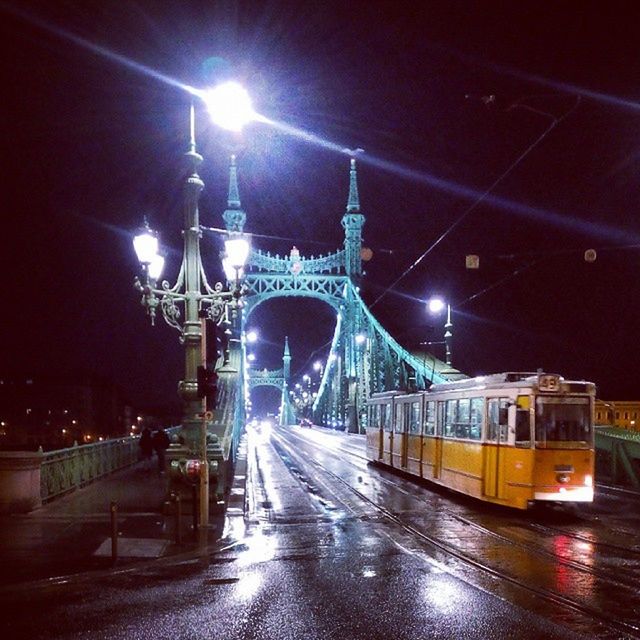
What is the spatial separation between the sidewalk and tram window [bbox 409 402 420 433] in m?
7.83

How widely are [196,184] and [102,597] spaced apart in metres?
9.03

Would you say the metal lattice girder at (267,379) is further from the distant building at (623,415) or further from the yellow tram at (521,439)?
the yellow tram at (521,439)

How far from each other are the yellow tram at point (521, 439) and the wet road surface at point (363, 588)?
28.2 inches

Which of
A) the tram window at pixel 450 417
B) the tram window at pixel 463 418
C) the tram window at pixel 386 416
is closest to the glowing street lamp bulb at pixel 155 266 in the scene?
the tram window at pixel 463 418

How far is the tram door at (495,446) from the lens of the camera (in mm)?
14867

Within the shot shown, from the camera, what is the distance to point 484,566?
9.70 m

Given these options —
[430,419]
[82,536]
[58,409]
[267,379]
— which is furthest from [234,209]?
[267,379]

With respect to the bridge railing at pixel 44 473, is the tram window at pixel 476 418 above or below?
above

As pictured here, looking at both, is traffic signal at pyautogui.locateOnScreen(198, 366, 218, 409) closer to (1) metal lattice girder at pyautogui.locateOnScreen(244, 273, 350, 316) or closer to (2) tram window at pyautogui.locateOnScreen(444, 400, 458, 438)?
(2) tram window at pyautogui.locateOnScreen(444, 400, 458, 438)

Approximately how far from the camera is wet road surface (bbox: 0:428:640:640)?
7.12 meters

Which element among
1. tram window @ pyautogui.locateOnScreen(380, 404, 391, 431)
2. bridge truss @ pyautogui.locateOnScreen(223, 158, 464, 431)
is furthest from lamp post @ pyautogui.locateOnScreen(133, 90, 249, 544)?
bridge truss @ pyautogui.locateOnScreen(223, 158, 464, 431)

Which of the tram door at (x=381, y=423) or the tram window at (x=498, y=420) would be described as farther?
the tram door at (x=381, y=423)

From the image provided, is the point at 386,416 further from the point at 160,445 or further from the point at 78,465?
the point at 78,465

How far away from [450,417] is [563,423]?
Answer: 152 inches
